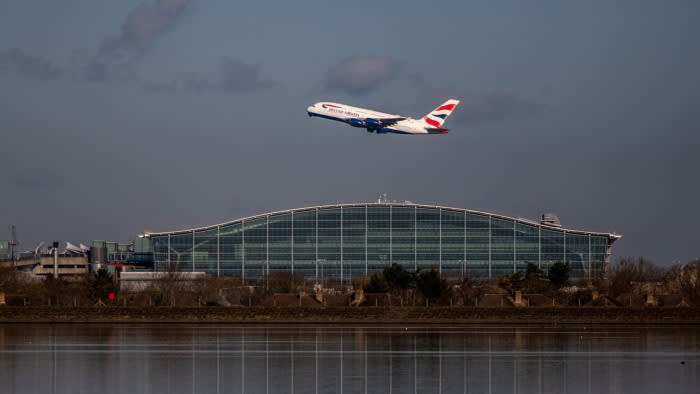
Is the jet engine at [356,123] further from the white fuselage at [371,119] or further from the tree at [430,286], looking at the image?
the tree at [430,286]

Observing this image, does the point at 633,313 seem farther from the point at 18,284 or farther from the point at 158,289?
the point at 18,284

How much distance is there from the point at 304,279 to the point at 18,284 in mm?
38827

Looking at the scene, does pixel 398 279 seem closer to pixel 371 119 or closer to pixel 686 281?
pixel 371 119

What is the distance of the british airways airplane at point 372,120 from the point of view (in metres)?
127

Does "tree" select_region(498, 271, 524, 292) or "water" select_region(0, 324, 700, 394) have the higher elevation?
"tree" select_region(498, 271, 524, 292)

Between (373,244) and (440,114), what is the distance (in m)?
28.8

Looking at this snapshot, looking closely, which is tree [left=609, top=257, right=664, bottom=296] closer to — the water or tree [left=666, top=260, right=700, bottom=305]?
tree [left=666, top=260, right=700, bottom=305]

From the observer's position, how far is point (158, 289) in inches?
5049

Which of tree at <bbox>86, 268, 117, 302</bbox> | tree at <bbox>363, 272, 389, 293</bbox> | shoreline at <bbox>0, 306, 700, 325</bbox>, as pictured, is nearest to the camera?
shoreline at <bbox>0, 306, 700, 325</bbox>

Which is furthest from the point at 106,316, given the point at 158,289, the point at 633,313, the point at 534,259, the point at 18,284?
the point at 534,259

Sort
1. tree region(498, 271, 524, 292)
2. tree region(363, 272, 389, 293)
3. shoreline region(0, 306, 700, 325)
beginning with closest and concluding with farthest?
1. shoreline region(0, 306, 700, 325)
2. tree region(363, 272, 389, 293)
3. tree region(498, 271, 524, 292)

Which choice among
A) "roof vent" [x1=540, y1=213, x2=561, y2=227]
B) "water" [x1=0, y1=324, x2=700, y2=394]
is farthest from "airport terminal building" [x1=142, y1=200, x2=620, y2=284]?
"water" [x1=0, y1=324, x2=700, y2=394]

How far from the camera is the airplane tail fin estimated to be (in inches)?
5576

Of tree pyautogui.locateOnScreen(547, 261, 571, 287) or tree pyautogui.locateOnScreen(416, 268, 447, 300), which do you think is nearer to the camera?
tree pyautogui.locateOnScreen(416, 268, 447, 300)
